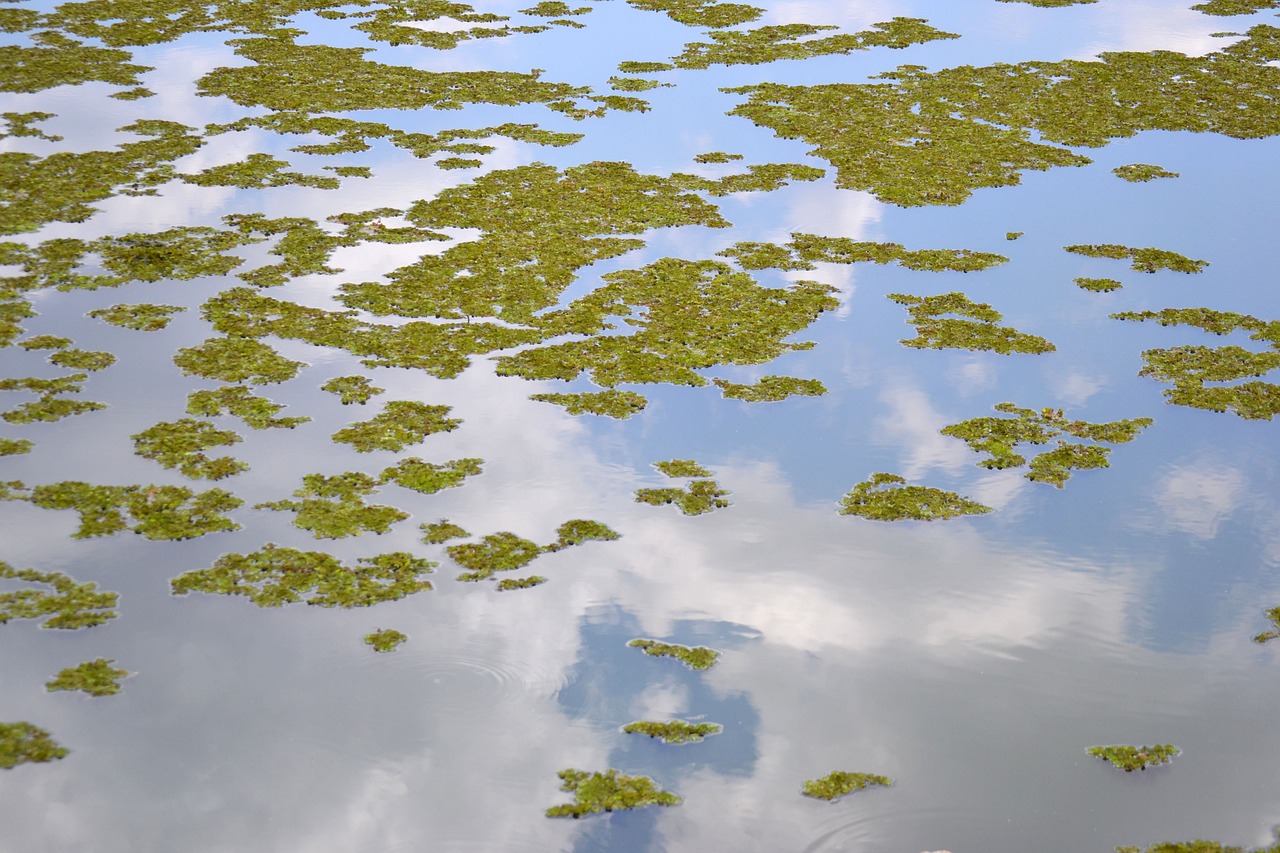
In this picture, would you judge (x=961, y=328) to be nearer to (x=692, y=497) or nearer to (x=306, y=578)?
(x=692, y=497)

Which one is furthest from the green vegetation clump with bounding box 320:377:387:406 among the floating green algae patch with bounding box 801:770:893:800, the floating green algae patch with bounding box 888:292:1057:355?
the floating green algae patch with bounding box 801:770:893:800

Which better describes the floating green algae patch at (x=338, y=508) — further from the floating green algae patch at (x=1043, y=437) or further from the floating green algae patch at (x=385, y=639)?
the floating green algae patch at (x=1043, y=437)

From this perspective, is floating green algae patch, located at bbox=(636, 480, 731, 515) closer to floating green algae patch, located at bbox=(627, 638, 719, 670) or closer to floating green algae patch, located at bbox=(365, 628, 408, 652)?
floating green algae patch, located at bbox=(627, 638, 719, 670)

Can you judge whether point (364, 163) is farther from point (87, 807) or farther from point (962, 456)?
point (87, 807)

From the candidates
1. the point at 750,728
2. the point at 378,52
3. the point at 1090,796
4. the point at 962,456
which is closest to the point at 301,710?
the point at 750,728

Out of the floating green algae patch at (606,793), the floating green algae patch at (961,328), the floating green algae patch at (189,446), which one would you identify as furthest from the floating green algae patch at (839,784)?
the floating green algae patch at (961,328)

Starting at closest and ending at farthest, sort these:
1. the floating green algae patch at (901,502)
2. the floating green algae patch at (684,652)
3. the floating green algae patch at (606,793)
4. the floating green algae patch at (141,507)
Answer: the floating green algae patch at (606,793) < the floating green algae patch at (684,652) < the floating green algae patch at (141,507) < the floating green algae patch at (901,502)
